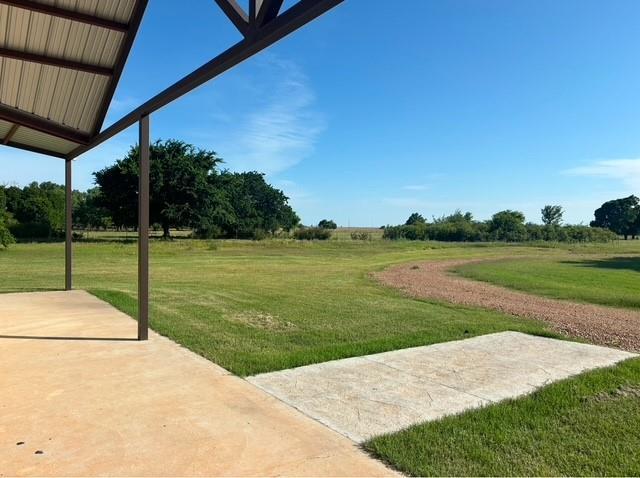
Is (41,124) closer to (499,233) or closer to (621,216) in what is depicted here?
(499,233)

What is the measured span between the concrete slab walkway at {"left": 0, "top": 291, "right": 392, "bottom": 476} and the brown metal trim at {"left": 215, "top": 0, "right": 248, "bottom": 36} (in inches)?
109

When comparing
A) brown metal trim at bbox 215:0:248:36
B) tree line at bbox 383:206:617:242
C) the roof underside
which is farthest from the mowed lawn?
tree line at bbox 383:206:617:242

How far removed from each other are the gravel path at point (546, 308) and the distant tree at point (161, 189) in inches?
1228

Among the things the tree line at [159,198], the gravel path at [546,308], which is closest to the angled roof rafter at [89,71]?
the gravel path at [546,308]

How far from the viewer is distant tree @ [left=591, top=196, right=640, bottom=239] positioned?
8456 cm

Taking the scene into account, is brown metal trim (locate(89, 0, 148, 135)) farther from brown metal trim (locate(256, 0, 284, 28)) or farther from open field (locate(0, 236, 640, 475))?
open field (locate(0, 236, 640, 475))

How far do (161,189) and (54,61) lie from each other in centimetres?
3885

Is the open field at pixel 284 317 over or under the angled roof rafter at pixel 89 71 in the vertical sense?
under

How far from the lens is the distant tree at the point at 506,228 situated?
5372 centimetres

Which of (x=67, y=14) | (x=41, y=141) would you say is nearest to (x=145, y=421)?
(x=67, y=14)

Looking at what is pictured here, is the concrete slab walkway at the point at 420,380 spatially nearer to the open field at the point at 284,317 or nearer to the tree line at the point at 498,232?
the open field at the point at 284,317

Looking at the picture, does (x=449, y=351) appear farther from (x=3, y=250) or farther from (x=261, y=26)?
(x=3, y=250)

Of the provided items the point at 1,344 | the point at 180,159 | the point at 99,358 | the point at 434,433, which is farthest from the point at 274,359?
the point at 180,159

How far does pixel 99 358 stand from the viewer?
5.08m
